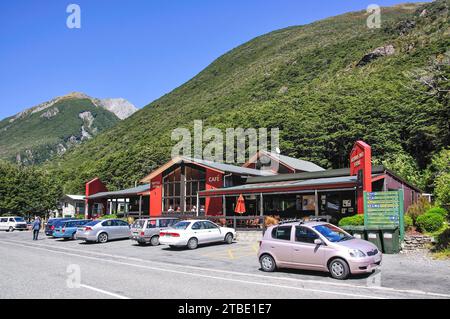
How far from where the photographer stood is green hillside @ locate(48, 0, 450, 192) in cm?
5766

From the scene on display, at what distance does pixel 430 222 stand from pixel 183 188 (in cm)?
2229

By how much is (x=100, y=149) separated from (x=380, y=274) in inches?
5223

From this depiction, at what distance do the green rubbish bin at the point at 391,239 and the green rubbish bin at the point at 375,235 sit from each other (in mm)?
187

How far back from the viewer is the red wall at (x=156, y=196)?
126 feet

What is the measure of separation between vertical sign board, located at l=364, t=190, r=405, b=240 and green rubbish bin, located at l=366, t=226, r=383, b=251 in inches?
25.5

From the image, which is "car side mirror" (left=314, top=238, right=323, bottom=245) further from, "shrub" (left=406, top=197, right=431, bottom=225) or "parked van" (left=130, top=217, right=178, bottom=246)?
"parked van" (left=130, top=217, right=178, bottom=246)

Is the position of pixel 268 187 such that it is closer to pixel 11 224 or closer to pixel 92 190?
pixel 92 190

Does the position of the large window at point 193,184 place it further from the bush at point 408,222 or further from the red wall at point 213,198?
the bush at point 408,222

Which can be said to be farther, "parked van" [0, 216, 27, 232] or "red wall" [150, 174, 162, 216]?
"parked van" [0, 216, 27, 232]

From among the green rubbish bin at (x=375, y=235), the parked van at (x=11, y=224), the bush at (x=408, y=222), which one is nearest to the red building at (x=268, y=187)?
the bush at (x=408, y=222)

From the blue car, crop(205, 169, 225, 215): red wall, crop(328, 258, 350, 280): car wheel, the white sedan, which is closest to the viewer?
crop(328, 258, 350, 280): car wheel

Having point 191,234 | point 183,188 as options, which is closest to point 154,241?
point 191,234

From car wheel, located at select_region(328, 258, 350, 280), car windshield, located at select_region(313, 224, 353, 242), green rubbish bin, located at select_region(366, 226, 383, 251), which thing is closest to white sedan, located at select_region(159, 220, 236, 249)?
green rubbish bin, located at select_region(366, 226, 383, 251)

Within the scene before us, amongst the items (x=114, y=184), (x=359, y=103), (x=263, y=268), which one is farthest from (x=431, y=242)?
(x=114, y=184)
